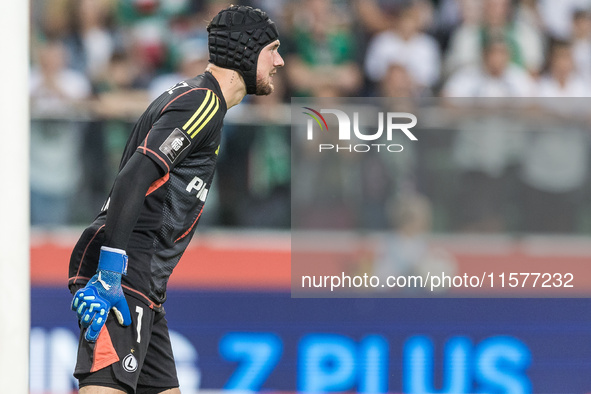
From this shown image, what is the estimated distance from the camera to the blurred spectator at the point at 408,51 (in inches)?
290

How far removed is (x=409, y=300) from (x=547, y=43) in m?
2.59

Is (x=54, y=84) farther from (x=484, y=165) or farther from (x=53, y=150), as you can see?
(x=484, y=165)

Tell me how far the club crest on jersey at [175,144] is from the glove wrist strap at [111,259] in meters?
0.39

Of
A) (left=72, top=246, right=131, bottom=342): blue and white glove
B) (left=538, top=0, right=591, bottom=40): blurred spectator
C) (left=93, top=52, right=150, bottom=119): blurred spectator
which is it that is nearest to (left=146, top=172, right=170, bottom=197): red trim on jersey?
(left=72, top=246, right=131, bottom=342): blue and white glove

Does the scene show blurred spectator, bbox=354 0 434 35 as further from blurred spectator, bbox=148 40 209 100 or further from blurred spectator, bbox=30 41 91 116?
blurred spectator, bbox=30 41 91 116

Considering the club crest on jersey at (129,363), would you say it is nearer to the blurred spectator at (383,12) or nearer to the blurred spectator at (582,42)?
the blurred spectator at (383,12)

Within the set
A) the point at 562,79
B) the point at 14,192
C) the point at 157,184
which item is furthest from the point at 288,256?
the point at 14,192

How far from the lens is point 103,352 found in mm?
3363

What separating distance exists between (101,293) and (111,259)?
127 mm

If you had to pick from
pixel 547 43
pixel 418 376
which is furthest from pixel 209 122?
pixel 547 43

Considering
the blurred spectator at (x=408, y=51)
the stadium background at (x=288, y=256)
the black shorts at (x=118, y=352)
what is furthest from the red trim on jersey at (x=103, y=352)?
the blurred spectator at (x=408, y=51)

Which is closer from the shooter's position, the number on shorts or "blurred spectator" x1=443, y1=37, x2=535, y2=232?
the number on shorts

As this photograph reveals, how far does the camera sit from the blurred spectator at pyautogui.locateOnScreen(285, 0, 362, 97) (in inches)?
282

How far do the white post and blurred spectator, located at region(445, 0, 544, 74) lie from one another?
15.9 feet
